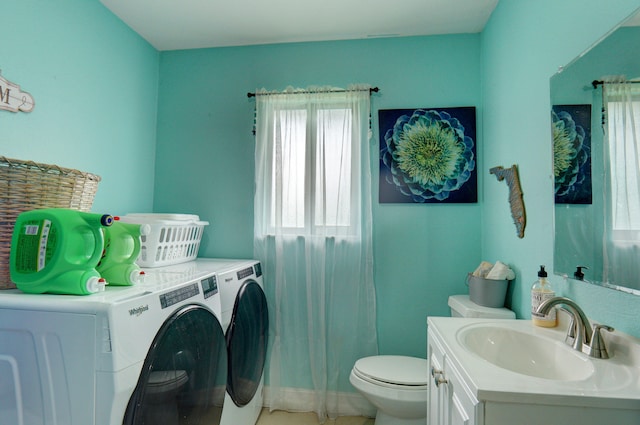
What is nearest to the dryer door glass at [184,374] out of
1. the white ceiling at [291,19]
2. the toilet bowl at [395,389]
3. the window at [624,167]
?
the toilet bowl at [395,389]

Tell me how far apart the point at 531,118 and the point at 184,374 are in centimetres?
183

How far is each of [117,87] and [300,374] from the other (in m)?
2.20

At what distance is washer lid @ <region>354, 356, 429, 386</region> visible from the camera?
167 cm

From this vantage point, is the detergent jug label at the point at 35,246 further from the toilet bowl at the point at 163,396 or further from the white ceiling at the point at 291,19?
the white ceiling at the point at 291,19

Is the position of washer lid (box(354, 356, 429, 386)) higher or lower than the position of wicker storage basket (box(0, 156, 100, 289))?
lower

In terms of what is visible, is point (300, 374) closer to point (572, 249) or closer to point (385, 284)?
point (385, 284)

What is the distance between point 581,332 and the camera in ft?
3.43

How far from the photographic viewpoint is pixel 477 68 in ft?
7.16

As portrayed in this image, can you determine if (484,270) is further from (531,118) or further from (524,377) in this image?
(524,377)

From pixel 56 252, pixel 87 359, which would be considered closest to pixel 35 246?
pixel 56 252

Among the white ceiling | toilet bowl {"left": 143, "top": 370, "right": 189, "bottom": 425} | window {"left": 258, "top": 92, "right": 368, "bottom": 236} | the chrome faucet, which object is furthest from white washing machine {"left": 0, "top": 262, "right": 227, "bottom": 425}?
the white ceiling

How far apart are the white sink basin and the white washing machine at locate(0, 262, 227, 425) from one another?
3.38 ft

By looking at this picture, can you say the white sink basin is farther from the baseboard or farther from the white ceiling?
the white ceiling

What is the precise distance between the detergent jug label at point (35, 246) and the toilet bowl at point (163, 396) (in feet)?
1.73
